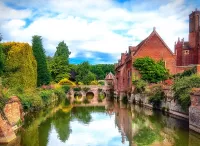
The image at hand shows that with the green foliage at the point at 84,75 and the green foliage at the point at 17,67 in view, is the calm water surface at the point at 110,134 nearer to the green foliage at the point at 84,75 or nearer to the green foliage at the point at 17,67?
the green foliage at the point at 17,67

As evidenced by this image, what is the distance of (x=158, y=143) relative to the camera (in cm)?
1402

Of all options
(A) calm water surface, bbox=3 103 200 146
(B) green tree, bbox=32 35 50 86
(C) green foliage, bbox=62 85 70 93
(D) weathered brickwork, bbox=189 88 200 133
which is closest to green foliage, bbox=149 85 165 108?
(A) calm water surface, bbox=3 103 200 146

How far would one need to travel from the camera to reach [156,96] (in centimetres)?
2789

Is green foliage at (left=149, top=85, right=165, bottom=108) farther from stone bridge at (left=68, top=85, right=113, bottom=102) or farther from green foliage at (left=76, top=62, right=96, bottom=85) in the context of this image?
green foliage at (left=76, top=62, right=96, bottom=85)

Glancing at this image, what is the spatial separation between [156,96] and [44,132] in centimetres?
1467

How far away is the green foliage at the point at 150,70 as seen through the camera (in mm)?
40344

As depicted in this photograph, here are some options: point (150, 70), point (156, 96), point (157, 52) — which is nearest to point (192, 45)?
point (157, 52)

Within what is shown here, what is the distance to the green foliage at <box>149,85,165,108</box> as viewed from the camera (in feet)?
89.8

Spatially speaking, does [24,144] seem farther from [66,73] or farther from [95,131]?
[66,73]

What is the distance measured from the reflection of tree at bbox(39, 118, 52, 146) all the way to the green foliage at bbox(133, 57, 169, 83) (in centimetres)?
2283

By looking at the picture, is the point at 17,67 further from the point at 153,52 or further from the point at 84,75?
the point at 84,75

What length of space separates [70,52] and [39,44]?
2925cm

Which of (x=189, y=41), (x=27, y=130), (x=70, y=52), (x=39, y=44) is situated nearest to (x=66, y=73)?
(x=70, y=52)

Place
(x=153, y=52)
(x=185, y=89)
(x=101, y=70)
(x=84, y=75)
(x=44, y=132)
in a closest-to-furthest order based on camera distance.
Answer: (x=44, y=132)
(x=185, y=89)
(x=153, y=52)
(x=84, y=75)
(x=101, y=70)
